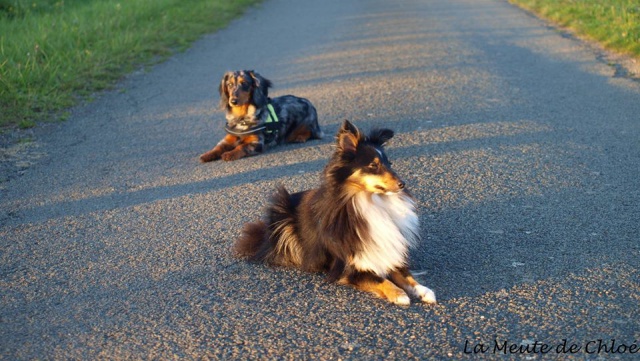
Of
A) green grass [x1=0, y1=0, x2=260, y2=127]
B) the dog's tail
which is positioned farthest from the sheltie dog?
green grass [x1=0, y1=0, x2=260, y2=127]

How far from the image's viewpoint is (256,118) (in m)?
8.52

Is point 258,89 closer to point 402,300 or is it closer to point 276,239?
point 276,239

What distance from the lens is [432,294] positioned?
4.44 meters

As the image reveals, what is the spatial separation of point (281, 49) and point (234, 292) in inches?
421

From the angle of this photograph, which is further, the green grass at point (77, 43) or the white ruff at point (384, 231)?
the green grass at point (77, 43)

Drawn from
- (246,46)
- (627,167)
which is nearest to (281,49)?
(246,46)

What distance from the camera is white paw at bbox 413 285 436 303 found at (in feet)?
14.5

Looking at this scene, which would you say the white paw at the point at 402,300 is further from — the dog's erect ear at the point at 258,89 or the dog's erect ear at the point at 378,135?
the dog's erect ear at the point at 258,89

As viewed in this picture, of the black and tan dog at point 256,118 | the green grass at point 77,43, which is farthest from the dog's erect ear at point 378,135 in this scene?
the green grass at point 77,43

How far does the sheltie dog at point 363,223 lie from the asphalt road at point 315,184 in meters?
0.15

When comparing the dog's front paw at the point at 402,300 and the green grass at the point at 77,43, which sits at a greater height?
the green grass at the point at 77,43

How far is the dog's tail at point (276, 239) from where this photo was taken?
500 centimetres

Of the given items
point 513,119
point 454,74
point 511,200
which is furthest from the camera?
point 454,74

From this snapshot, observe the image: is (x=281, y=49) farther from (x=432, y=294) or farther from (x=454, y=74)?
(x=432, y=294)
